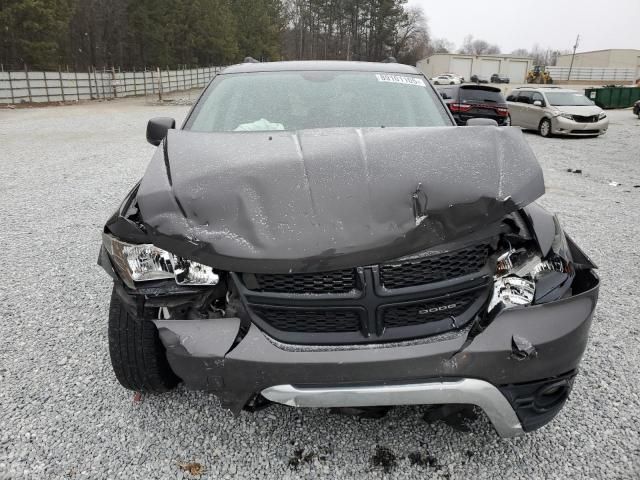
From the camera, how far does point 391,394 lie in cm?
168

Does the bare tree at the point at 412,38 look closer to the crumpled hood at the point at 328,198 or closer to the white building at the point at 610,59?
the white building at the point at 610,59

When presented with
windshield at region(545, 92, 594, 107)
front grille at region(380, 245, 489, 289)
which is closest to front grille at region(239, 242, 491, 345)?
front grille at region(380, 245, 489, 289)

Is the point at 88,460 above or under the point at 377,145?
under

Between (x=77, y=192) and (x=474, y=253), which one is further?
(x=77, y=192)

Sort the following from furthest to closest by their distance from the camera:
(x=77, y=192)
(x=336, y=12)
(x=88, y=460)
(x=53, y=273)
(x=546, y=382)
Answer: (x=336, y=12) < (x=77, y=192) < (x=53, y=273) < (x=88, y=460) < (x=546, y=382)

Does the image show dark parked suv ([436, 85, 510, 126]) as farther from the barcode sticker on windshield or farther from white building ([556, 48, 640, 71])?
white building ([556, 48, 640, 71])

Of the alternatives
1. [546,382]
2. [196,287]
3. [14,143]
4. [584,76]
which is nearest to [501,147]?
[546,382]

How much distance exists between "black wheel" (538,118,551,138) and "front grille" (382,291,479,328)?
1455 cm

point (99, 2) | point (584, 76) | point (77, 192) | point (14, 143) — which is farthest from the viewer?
point (584, 76)

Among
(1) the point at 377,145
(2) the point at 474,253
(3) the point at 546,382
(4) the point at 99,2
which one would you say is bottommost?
(3) the point at 546,382

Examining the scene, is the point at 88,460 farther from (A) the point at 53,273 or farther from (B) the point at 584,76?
(B) the point at 584,76

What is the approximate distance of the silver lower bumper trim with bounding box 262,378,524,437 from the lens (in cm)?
168

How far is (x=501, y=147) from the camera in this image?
7.06ft

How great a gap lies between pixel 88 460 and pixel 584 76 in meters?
78.6
